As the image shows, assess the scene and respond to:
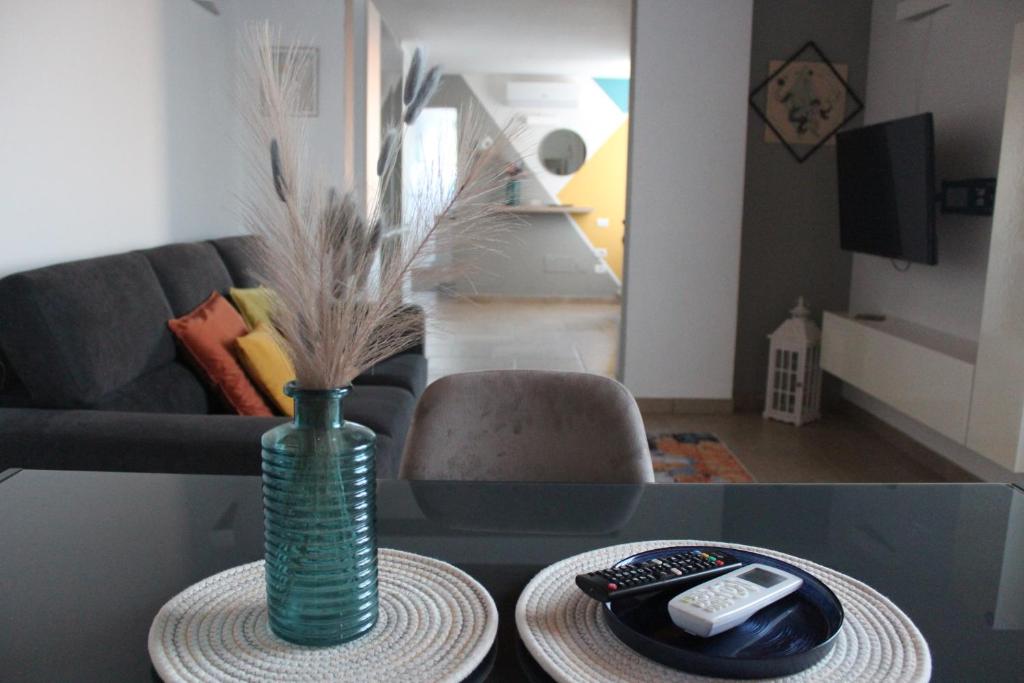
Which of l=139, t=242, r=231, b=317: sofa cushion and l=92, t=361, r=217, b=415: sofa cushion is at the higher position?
l=139, t=242, r=231, b=317: sofa cushion

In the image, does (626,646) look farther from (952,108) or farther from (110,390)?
(952,108)

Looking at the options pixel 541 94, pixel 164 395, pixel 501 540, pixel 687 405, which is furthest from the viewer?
pixel 541 94

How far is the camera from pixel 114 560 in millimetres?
958

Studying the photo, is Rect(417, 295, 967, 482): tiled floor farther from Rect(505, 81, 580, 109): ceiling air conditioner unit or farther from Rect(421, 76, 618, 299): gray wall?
Rect(505, 81, 580, 109): ceiling air conditioner unit

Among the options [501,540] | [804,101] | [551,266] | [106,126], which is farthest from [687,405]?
[551,266]

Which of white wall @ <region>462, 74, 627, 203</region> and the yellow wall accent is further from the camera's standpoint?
the yellow wall accent

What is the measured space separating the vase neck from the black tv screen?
11.3 feet

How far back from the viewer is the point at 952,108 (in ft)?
12.3

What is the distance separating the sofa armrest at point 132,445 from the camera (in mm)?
1933

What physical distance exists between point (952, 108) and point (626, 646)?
3.75 meters

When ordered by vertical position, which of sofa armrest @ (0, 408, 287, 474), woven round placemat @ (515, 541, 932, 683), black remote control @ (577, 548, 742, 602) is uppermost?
black remote control @ (577, 548, 742, 602)

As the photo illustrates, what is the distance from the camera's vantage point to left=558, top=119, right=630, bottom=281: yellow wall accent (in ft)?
30.0

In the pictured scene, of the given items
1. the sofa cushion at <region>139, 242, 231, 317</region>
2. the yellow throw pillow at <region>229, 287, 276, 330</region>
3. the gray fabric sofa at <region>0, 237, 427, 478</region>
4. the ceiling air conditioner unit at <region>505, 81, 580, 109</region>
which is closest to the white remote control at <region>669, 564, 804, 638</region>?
the gray fabric sofa at <region>0, 237, 427, 478</region>

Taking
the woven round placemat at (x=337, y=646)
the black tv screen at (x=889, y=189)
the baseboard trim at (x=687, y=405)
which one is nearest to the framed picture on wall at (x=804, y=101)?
the black tv screen at (x=889, y=189)
